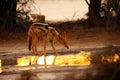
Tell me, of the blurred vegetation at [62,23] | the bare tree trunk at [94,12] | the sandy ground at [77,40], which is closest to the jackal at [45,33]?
the sandy ground at [77,40]

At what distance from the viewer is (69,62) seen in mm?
9742

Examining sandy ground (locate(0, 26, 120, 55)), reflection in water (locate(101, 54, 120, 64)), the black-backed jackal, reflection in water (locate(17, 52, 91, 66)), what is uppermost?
the black-backed jackal

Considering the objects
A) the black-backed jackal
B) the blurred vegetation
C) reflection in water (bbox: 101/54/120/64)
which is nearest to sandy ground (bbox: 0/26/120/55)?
the blurred vegetation

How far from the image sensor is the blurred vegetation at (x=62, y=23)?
52.0 ft

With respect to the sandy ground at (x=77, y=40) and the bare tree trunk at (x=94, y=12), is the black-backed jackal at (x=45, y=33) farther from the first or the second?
the bare tree trunk at (x=94, y=12)

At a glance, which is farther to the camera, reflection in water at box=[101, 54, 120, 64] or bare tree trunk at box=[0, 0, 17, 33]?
bare tree trunk at box=[0, 0, 17, 33]

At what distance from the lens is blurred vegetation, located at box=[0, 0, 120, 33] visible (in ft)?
52.0

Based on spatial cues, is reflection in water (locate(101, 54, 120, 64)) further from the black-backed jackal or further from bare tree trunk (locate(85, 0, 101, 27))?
bare tree trunk (locate(85, 0, 101, 27))

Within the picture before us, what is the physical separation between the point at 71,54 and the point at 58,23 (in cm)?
708

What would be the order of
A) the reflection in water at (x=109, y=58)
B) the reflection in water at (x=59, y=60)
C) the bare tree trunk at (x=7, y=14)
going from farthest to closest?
1. the bare tree trunk at (x=7, y=14)
2. the reflection in water at (x=109, y=58)
3. the reflection in water at (x=59, y=60)

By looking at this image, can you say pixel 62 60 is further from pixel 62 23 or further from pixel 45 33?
pixel 62 23

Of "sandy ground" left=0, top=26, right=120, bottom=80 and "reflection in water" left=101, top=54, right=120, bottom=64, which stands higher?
Result: "reflection in water" left=101, top=54, right=120, bottom=64

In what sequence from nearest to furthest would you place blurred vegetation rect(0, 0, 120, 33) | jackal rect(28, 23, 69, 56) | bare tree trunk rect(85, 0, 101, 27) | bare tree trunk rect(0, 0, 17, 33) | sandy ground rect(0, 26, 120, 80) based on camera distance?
jackal rect(28, 23, 69, 56)
sandy ground rect(0, 26, 120, 80)
bare tree trunk rect(0, 0, 17, 33)
blurred vegetation rect(0, 0, 120, 33)
bare tree trunk rect(85, 0, 101, 27)

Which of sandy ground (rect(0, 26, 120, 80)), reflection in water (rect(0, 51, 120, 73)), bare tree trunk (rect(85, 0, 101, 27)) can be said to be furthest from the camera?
bare tree trunk (rect(85, 0, 101, 27))
